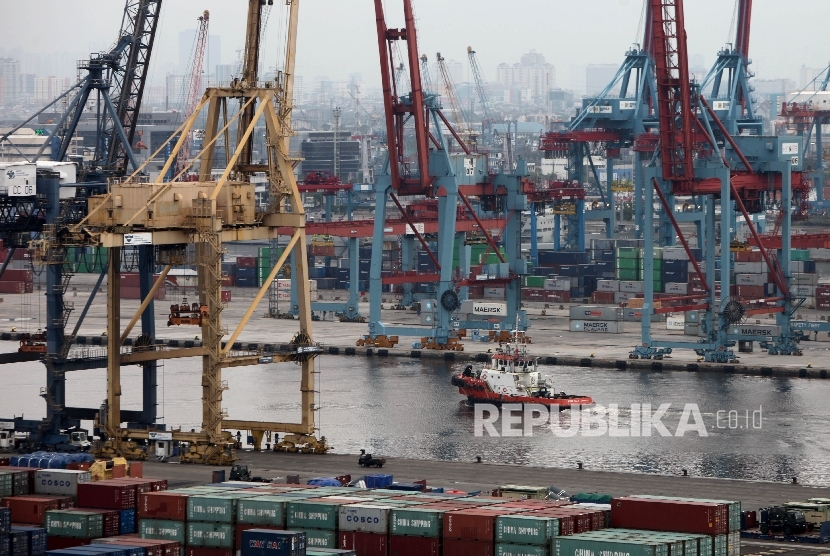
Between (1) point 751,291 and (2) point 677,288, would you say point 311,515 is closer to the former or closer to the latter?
(1) point 751,291

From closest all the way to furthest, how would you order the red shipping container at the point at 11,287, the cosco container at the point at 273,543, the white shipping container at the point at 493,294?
the cosco container at the point at 273,543 → the white shipping container at the point at 493,294 → the red shipping container at the point at 11,287

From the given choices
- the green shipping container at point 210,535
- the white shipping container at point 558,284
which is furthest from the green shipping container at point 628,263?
the green shipping container at point 210,535

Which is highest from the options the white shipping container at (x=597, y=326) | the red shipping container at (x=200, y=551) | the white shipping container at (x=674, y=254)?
the white shipping container at (x=674, y=254)

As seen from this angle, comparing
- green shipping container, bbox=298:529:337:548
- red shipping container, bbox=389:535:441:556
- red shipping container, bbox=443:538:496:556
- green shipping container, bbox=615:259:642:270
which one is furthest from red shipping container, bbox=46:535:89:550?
green shipping container, bbox=615:259:642:270

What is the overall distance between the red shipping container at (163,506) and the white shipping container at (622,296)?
71378 millimetres

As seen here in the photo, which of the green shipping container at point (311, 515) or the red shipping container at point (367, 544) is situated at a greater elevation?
the green shipping container at point (311, 515)

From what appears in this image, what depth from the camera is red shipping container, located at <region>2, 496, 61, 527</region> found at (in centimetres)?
4019

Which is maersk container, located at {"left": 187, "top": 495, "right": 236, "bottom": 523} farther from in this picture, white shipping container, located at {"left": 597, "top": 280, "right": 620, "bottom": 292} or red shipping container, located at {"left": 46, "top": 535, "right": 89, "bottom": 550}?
white shipping container, located at {"left": 597, "top": 280, "right": 620, "bottom": 292}

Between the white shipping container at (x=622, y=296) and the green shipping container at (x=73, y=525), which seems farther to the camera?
the white shipping container at (x=622, y=296)

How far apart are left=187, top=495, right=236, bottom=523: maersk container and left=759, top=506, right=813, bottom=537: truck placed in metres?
12.2

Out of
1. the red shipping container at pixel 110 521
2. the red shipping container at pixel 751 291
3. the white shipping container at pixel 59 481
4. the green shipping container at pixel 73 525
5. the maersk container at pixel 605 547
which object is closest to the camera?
the maersk container at pixel 605 547

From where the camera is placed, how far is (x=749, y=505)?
46.1 metres

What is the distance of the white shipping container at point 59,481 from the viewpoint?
42406 millimetres

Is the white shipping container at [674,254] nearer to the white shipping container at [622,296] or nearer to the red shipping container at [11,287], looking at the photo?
the white shipping container at [622,296]
